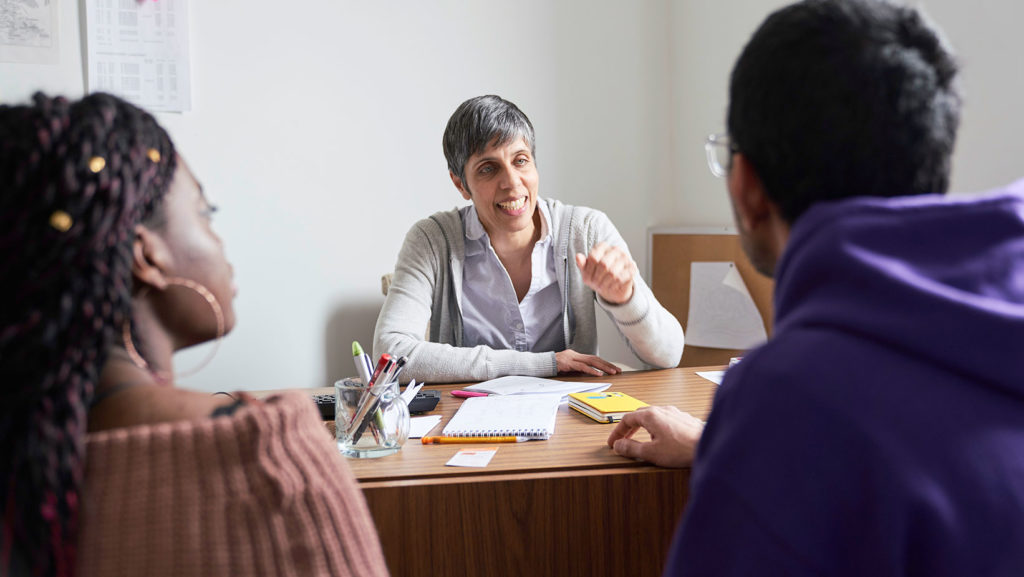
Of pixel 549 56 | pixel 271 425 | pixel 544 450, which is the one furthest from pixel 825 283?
pixel 549 56

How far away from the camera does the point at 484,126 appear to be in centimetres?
210

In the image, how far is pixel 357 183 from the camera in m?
2.81

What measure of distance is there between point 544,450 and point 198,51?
195cm

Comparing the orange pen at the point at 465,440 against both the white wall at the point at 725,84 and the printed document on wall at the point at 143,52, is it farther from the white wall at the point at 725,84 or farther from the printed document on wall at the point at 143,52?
the printed document on wall at the point at 143,52

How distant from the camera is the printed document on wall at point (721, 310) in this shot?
2.80m

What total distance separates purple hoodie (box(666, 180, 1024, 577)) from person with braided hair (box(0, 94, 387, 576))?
1.12 ft

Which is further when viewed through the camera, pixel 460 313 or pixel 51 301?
pixel 460 313

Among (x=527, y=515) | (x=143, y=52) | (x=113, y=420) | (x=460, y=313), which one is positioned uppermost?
(x=143, y=52)

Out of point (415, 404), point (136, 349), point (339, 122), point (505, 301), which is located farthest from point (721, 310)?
point (136, 349)

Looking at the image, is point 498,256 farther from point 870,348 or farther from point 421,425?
point 870,348

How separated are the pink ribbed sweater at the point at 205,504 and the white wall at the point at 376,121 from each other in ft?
6.63

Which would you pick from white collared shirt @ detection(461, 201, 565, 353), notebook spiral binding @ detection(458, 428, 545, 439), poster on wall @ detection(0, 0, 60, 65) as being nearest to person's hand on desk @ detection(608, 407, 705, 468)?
notebook spiral binding @ detection(458, 428, 545, 439)

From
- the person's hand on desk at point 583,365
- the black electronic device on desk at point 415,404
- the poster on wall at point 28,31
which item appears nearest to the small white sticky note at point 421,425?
the black electronic device on desk at point 415,404

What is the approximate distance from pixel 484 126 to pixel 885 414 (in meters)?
1.64
